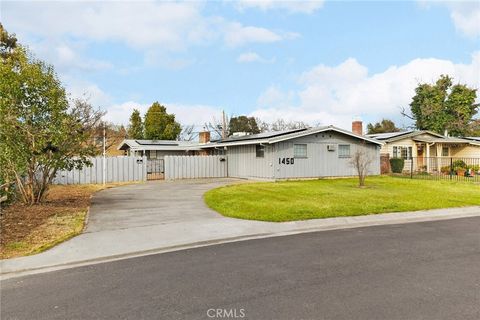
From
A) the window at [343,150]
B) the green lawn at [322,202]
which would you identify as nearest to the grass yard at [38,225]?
the green lawn at [322,202]

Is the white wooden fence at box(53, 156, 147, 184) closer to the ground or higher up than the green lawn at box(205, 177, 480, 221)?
higher up

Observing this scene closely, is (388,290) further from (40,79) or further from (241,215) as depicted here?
(40,79)

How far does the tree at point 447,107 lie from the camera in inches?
1837

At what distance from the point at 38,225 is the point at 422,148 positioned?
32705mm

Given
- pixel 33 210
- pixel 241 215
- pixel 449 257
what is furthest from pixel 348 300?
pixel 33 210

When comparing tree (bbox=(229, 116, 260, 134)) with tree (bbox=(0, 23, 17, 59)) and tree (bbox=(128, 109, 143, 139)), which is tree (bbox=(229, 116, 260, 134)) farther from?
tree (bbox=(0, 23, 17, 59))

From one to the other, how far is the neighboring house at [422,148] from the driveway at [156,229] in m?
19.6

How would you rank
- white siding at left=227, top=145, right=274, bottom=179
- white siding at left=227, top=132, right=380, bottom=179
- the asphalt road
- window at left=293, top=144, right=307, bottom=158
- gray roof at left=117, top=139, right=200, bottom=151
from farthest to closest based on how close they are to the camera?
gray roof at left=117, top=139, right=200, bottom=151 → window at left=293, top=144, right=307, bottom=158 → white siding at left=227, top=145, right=274, bottom=179 → white siding at left=227, top=132, right=380, bottom=179 → the asphalt road

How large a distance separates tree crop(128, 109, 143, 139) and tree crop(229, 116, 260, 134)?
1758cm

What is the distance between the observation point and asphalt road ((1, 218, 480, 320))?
4.36m

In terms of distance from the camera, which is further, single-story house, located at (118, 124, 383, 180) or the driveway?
single-story house, located at (118, 124, 383, 180)

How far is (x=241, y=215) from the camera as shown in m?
10.9

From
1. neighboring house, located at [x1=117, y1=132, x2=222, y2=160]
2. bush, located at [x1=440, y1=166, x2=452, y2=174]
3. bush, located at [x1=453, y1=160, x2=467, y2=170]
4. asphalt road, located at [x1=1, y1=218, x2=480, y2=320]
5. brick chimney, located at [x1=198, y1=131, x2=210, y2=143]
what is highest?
brick chimney, located at [x1=198, y1=131, x2=210, y2=143]

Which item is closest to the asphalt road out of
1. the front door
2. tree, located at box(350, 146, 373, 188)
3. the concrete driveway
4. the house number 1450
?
the concrete driveway
